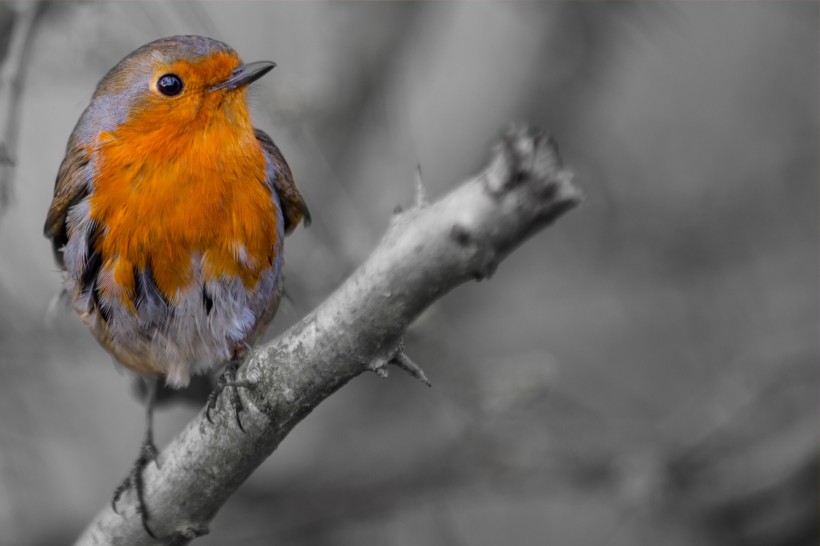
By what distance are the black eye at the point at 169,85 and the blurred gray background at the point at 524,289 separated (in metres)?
1.03

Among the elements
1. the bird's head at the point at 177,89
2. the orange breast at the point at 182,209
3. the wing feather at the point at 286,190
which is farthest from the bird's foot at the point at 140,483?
the bird's head at the point at 177,89

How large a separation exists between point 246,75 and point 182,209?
48cm

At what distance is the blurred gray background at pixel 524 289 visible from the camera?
15.5 ft

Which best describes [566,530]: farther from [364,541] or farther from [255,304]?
[255,304]

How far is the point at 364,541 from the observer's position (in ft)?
19.3

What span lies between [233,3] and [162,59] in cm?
409

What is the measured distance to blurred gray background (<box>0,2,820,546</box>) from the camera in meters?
4.73

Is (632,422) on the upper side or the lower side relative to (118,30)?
lower

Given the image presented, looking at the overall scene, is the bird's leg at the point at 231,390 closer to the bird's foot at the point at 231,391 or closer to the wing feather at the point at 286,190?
the bird's foot at the point at 231,391

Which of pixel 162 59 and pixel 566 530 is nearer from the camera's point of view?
pixel 162 59

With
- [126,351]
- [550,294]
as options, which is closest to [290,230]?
[126,351]

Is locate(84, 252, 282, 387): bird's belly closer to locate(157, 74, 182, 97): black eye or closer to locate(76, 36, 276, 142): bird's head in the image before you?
locate(76, 36, 276, 142): bird's head

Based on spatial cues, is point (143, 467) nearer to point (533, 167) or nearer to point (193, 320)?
point (193, 320)

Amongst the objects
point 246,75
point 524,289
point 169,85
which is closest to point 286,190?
point 246,75
